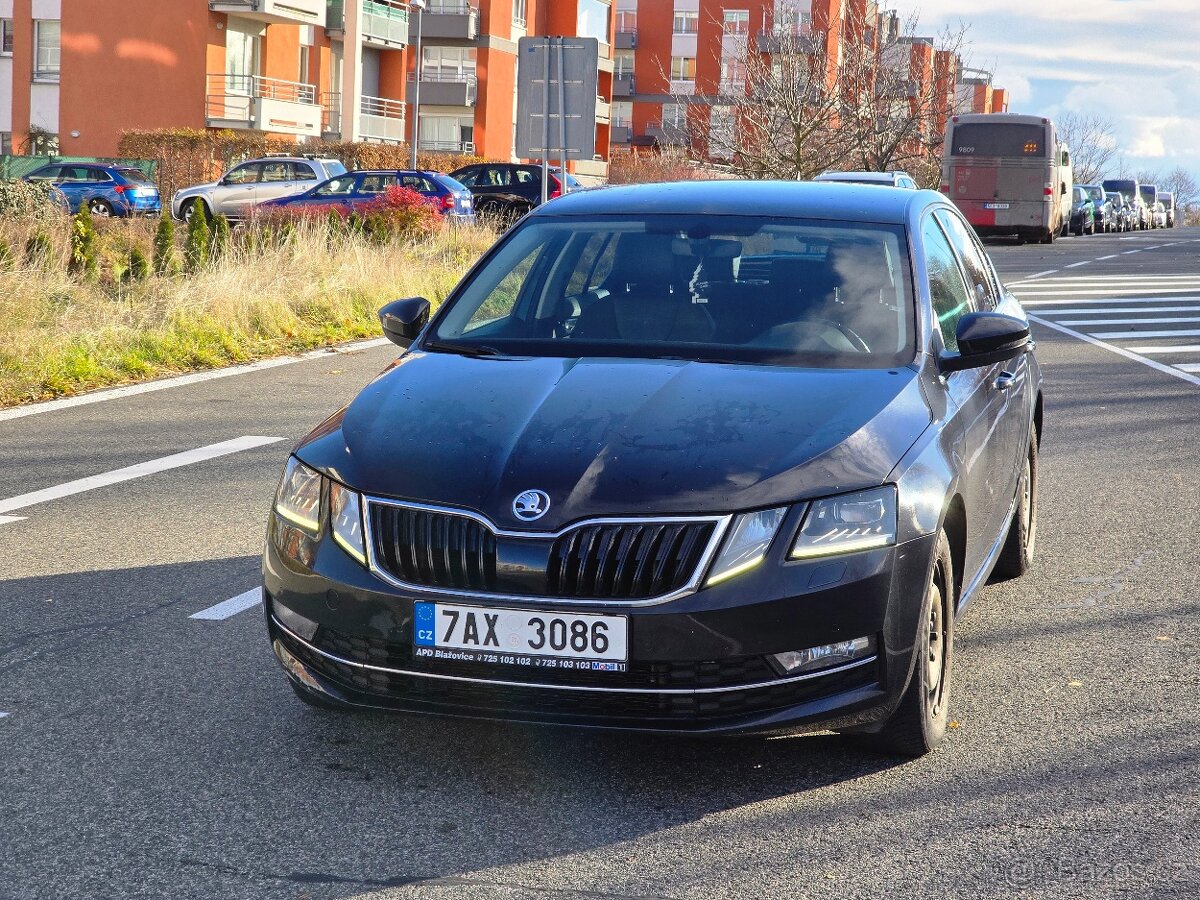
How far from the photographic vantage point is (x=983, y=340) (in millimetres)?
4934

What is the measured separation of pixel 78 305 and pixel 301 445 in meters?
10.4

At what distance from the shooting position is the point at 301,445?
447 cm

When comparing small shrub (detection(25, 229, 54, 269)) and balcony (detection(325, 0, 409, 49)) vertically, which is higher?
balcony (detection(325, 0, 409, 49))

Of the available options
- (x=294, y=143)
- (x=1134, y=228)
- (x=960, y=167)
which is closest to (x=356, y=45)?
(x=294, y=143)

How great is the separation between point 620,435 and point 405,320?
164 centimetres

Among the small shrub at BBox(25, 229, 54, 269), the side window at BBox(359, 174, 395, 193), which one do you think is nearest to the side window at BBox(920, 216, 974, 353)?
the small shrub at BBox(25, 229, 54, 269)

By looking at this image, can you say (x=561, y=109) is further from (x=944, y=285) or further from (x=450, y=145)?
(x=450, y=145)

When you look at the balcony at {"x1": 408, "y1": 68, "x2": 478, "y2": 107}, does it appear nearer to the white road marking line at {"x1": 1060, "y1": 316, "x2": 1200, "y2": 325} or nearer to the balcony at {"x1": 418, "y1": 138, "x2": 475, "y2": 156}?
the balcony at {"x1": 418, "y1": 138, "x2": 475, "y2": 156}


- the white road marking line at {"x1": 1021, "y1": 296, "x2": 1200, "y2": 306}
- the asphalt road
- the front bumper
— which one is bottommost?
the asphalt road

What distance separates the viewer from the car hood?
3906 millimetres

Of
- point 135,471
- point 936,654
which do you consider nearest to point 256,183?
point 135,471

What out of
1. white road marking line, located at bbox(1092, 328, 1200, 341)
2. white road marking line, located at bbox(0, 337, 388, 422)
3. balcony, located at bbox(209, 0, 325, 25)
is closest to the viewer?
white road marking line, located at bbox(0, 337, 388, 422)

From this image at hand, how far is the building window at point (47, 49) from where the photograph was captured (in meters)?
51.9

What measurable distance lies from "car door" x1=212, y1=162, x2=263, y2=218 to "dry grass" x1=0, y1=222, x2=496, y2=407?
1424cm
